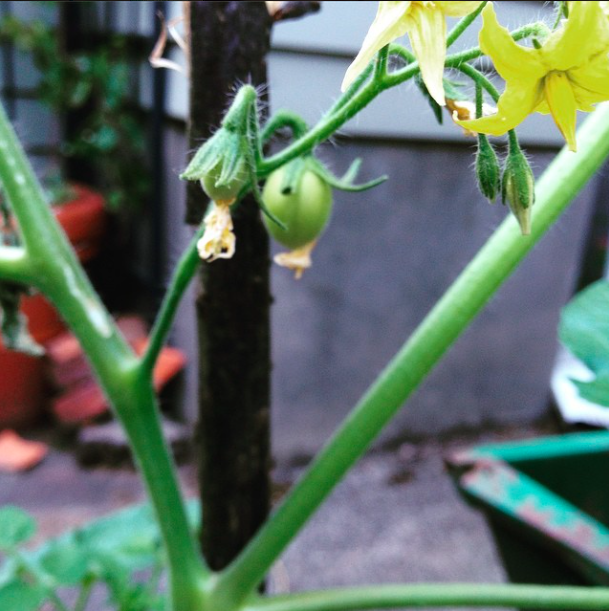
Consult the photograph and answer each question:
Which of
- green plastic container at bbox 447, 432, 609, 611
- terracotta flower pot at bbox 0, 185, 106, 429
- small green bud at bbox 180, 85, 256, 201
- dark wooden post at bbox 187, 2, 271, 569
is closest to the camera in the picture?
small green bud at bbox 180, 85, 256, 201

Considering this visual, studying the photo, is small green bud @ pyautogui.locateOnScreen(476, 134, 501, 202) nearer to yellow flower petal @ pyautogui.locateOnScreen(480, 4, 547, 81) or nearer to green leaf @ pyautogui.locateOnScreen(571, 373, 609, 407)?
yellow flower petal @ pyautogui.locateOnScreen(480, 4, 547, 81)

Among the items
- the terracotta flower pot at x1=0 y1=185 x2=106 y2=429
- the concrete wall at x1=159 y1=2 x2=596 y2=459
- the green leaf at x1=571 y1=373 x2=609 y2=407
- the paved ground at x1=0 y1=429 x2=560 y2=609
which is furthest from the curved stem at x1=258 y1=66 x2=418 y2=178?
the terracotta flower pot at x1=0 y1=185 x2=106 y2=429

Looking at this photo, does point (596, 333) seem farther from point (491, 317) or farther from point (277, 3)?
point (491, 317)

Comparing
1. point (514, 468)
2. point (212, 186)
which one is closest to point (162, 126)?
point (514, 468)

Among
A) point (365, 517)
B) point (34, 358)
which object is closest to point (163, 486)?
point (365, 517)

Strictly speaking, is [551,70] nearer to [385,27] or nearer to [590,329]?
[385,27]

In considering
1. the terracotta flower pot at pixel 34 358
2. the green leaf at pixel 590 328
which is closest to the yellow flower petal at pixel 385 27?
the green leaf at pixel 590 328

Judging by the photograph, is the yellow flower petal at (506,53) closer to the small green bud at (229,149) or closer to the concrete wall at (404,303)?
the small green bud at (229,149)
